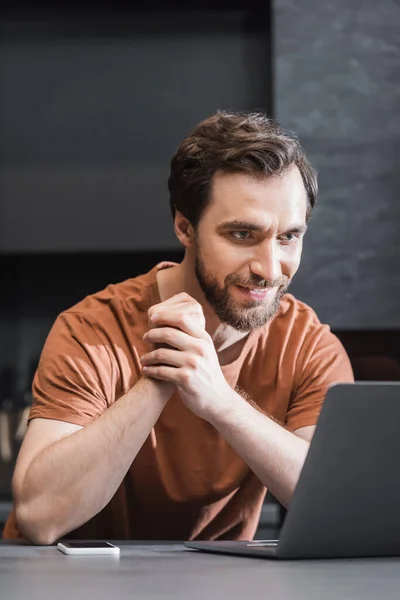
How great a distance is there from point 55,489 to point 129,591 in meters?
0.50

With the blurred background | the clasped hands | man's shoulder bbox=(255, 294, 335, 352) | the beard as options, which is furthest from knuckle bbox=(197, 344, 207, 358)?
the blurred background

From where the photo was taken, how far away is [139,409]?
133cm

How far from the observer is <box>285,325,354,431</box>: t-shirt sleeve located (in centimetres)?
151

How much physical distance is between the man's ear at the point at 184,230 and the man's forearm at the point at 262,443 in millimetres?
405

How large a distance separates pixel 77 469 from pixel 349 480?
19.3 inches

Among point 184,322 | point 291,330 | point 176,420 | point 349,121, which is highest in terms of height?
point 349,121

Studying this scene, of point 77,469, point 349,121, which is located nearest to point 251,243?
point 77,469

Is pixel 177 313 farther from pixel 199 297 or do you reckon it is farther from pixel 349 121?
pixel 349 121

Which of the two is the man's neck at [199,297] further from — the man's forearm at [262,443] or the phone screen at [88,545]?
the phone screen at [88,545]

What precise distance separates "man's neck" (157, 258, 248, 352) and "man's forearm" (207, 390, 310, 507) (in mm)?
289

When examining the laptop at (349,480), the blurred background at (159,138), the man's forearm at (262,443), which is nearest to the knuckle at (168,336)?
the man's forearm at (262,443)

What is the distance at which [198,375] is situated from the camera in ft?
4.37

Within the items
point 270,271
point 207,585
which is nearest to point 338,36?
point 270,271

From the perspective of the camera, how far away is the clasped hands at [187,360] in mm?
1326
